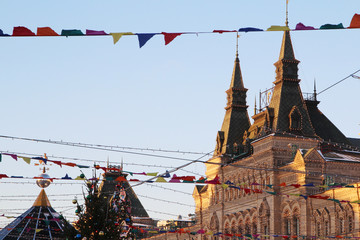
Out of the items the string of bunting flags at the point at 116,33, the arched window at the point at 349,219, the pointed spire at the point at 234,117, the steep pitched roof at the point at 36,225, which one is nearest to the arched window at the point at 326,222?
the arched window at the point at 349,219

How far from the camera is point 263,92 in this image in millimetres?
68875

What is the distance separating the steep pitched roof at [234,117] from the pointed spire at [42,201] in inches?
1143

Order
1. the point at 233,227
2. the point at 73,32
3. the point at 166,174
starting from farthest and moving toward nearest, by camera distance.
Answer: the point at 233,227 → the point at 166,174 → the point at 73,32

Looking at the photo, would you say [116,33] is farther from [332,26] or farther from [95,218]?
[95,218]

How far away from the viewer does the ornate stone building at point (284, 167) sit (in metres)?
55.4

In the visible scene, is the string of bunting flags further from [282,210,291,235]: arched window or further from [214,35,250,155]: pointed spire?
[214,35,250,155]: pointed spire

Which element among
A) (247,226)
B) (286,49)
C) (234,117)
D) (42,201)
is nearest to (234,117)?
(234,117)

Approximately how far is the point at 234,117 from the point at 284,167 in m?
15.5

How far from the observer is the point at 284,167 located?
60438 millimetres

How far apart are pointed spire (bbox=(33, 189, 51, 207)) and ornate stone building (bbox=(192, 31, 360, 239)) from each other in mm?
13217

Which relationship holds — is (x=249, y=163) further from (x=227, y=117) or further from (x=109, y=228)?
(x=109, y=228)

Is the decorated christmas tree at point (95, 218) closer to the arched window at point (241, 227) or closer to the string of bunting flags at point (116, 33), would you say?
the string of bunting flags at point (116, 33)

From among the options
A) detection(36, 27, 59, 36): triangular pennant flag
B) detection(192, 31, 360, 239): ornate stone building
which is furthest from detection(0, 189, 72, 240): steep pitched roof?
detection(36, 27, 59, 36): triangular pennant flag

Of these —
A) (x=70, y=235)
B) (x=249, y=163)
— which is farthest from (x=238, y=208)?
(x=70, y=235)
